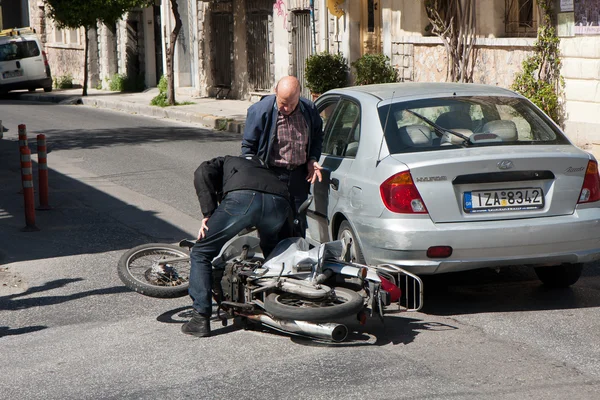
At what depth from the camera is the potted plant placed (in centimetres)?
2266

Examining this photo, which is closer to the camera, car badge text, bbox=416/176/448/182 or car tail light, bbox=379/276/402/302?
car tail light, bbox=379/276/402/302

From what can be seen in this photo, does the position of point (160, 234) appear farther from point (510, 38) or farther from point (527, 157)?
point (510, 38)

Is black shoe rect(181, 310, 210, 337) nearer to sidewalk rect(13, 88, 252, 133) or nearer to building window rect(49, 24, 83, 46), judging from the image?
sidewalk rect(13, 88, 252, 133)

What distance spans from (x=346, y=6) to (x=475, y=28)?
5.71 m

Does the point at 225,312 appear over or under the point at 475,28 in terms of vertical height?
under

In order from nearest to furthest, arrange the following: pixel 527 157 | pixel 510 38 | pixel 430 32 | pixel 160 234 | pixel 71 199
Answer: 1. pixel 527 157
2. pixel 160 234
3. pixel 71 199
4. pixel 510 38
5. pixel 430 32

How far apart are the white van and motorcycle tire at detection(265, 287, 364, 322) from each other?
94.9 ft

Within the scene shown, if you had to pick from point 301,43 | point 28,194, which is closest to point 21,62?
point 301,43

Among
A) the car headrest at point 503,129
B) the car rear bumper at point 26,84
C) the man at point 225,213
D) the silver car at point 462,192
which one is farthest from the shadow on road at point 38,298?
the car rear bumper at point 26,84

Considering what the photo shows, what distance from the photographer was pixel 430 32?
66.3 feet

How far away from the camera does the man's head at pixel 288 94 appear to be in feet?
21.1

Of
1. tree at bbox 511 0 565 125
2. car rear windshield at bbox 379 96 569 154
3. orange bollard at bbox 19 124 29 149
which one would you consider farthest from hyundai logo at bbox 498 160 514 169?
tree at bbox 511 0 565 125

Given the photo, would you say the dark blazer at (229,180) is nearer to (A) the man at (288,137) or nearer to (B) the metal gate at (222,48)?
(A) the man at (288,137)

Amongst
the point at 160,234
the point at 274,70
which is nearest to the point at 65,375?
the point at 160,234
